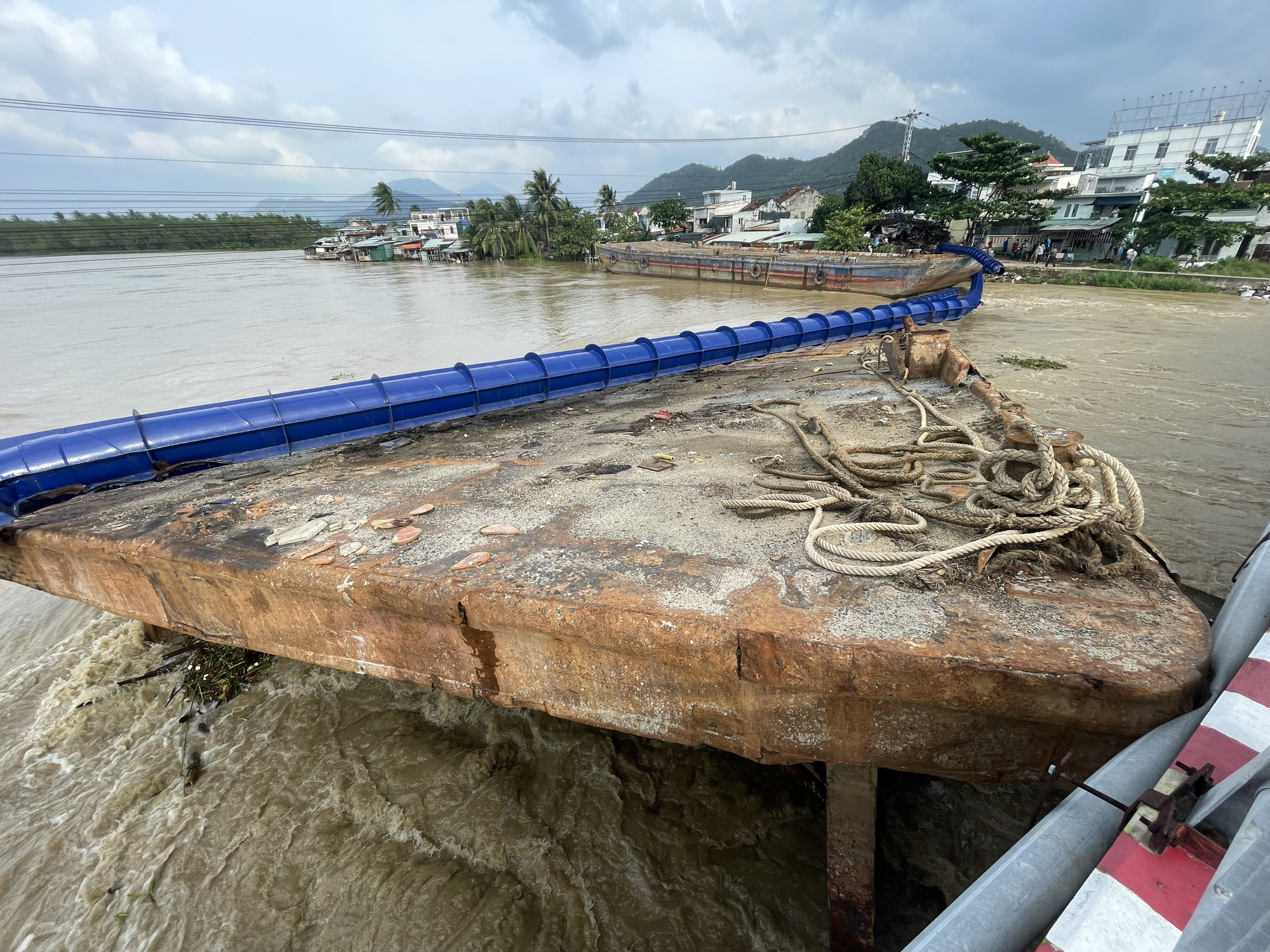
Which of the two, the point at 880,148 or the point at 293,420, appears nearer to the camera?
the point at 293,420

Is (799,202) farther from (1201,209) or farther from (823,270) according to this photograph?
(823,270)

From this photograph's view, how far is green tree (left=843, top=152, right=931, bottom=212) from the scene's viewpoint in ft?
121

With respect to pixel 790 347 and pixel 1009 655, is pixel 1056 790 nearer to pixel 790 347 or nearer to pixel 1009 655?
pixel 1009 655

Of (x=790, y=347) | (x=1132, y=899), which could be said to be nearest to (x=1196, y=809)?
(x=1132, y=899)

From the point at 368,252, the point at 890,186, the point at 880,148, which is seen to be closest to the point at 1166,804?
the point at 890,186

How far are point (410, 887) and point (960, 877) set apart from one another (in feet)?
9.34

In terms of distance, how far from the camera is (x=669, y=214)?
5681cm

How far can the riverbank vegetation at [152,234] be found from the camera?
225 feet

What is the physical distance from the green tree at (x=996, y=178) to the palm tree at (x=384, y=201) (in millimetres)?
74053

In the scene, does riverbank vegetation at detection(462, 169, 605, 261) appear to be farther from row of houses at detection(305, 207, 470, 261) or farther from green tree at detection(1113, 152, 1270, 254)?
green tree at detection(1113, 152, 1270, 254)

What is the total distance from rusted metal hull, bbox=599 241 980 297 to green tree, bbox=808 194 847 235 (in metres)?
13.2

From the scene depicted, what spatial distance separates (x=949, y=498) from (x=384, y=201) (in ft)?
309

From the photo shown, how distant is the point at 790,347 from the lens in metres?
9.04

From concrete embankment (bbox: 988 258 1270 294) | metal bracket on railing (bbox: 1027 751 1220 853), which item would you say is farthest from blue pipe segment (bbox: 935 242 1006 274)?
metal bracket on railing (bbox: 1027 751 1220 853)
